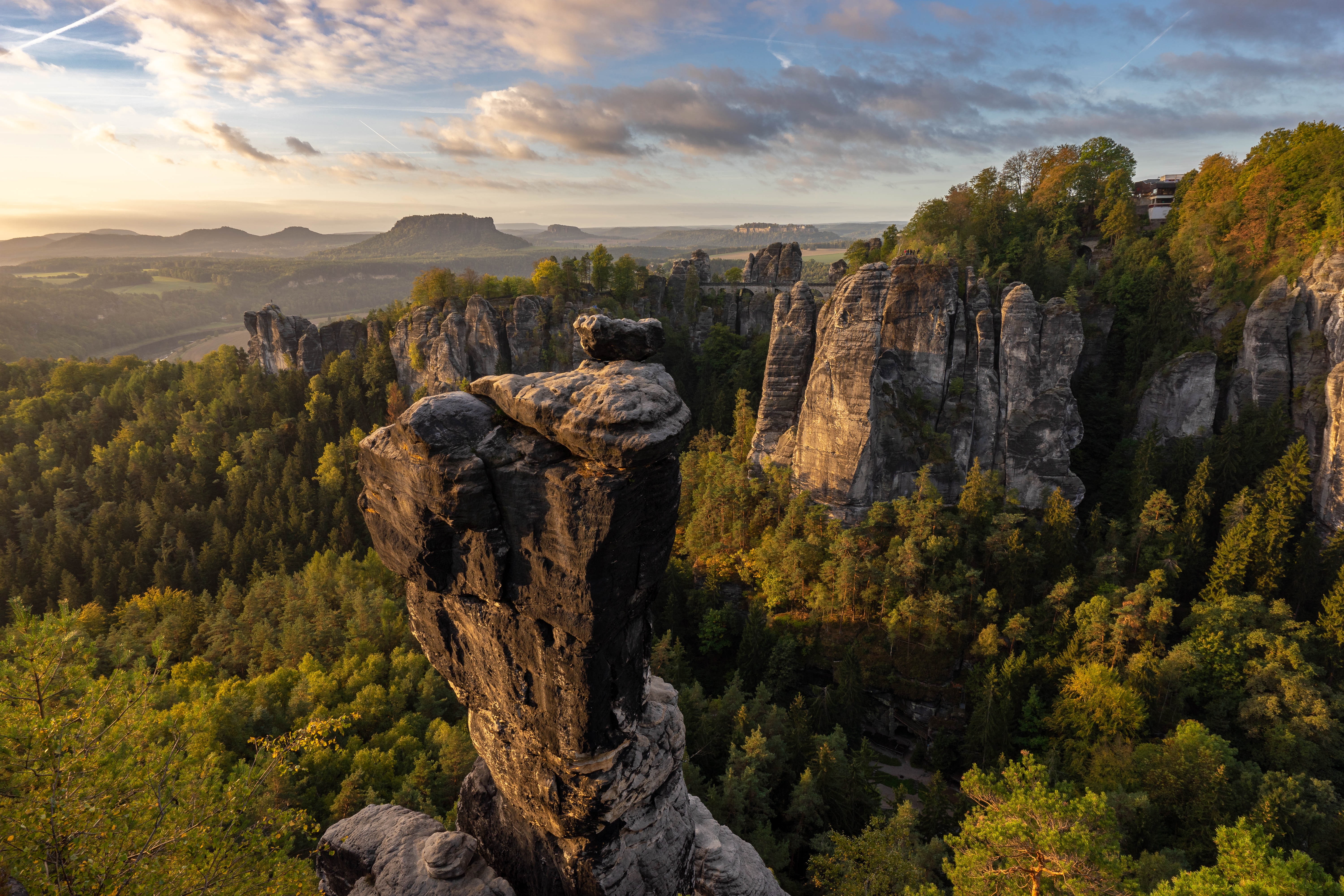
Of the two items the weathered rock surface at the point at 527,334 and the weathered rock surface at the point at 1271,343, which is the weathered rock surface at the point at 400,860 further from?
the weathered rock surface at the point at 1271,343

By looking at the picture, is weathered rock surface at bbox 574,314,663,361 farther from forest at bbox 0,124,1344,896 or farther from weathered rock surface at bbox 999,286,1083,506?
weathered rock surface at bbox 999,286,1083,506

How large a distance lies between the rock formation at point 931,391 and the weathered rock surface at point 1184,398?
6.46m

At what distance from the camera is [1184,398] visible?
1777 inches

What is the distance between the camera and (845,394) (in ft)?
138

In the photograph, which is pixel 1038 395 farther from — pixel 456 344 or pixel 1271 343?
pixel 456 344

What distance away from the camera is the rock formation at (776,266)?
8094cm

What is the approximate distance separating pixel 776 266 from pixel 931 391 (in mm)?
42672

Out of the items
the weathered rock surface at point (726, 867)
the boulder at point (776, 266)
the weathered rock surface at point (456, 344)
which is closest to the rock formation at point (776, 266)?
the boulder at point (776, 266)

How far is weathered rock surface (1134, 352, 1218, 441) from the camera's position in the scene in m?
44.3

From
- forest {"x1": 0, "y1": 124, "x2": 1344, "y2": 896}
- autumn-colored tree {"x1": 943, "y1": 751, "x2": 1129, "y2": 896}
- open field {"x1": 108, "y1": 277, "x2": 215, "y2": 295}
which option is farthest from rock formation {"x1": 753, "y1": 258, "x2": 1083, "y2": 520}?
open field {"x1": 108, "y1": 277, "x2": 215, "y2": 295}

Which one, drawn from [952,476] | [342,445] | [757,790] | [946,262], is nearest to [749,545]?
[952,476]

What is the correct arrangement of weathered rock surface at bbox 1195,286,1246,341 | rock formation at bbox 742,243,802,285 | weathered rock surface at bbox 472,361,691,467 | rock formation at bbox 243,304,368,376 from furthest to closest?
1. rock formation at bbox 742,243,802,285
2. rock formation at bbox 243,304,368,376
3. weathered rock surface at bbox 1195,286,1246,341
4. weathered rock surface at bbox 472,361,691,467

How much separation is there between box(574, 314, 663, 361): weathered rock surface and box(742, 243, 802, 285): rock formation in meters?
72.1

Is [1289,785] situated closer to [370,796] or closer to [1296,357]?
[1296,357]
